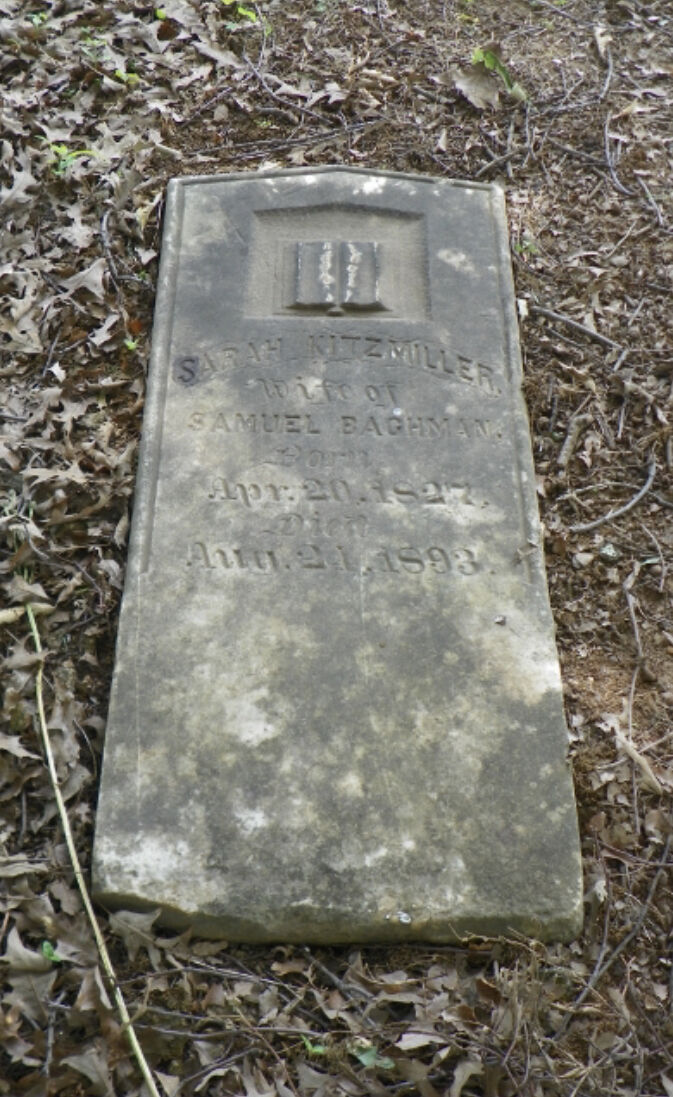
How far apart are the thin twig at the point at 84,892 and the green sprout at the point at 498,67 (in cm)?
396

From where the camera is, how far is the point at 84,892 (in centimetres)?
259

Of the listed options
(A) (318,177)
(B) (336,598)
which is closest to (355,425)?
(B) (336,598)

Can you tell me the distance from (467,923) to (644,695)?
1.15 m

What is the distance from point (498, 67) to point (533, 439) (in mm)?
2531

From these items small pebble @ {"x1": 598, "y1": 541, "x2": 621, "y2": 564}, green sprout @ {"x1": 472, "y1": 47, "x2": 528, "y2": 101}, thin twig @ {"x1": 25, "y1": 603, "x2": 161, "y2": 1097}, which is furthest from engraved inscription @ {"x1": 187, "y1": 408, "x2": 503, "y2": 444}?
green sprout @ {"x1": 472, "y1": 47, "x2": 528, "y2": 101}

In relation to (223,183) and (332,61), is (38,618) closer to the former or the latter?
(223,183)

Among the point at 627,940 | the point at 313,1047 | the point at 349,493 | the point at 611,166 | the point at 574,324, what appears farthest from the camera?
the point at 611,166

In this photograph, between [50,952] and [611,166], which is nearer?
[50,952]

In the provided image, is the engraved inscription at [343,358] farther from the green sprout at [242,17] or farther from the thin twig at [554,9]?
the thin twig at [554,9]

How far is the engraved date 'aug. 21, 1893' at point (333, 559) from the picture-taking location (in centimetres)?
305

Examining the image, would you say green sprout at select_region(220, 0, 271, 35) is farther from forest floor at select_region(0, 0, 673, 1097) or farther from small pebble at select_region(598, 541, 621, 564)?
small pebble at select_region(598, 541, 621, 564)

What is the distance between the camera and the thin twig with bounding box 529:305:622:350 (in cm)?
416

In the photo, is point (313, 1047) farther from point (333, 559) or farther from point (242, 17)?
Result: point (242, 17)

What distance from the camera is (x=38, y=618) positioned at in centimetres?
315
